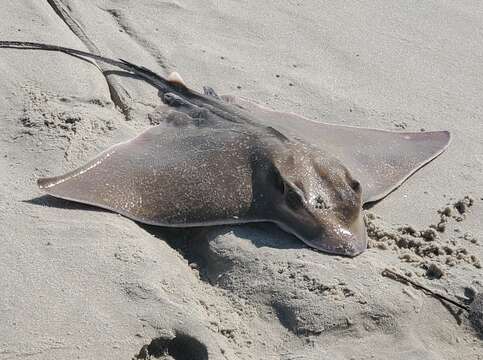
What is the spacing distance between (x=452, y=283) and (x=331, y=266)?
677mm

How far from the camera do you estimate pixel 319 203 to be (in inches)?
180

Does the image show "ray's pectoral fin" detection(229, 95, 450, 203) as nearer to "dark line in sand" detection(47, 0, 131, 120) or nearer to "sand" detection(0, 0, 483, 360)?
"sand" detection(0, 0, 483, 360)

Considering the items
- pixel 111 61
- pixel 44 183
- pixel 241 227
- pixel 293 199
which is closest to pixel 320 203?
pixel 293 199

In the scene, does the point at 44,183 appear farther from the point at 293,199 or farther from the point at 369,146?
the point at 369,146

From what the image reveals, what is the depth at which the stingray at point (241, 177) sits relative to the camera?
458 cm

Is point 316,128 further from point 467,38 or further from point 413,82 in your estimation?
point 467,38

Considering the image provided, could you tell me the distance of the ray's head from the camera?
177 inches

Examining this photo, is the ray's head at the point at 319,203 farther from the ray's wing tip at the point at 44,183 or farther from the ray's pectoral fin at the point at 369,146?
the ray's wing tip at the point at 44,183

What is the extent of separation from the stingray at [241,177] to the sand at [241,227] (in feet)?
0.35

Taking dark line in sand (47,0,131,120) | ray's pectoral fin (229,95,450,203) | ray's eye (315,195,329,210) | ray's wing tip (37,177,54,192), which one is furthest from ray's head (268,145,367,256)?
dark line in sand (47,0,131,120)

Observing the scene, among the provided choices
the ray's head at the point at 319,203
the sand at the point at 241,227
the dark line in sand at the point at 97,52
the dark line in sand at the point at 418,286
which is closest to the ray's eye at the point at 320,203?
the ray's head at the point at 319,203

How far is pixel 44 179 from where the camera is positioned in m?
4.67

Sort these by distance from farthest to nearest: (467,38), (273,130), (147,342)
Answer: (467,38), (273,130), (147,342)

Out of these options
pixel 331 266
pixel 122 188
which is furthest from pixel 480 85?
pixel 122 188
